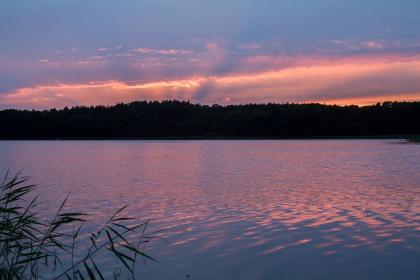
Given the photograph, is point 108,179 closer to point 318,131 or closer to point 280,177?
point 280,177

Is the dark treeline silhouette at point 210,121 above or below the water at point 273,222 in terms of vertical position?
above

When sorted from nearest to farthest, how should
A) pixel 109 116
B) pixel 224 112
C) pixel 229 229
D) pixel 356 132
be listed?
pixel 229 229
pixel 356 132
pixel 109 116
pixel 224 112

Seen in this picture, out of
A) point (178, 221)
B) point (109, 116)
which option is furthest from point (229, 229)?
point (109, 116)

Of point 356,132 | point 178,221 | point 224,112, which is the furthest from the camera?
point 224,112

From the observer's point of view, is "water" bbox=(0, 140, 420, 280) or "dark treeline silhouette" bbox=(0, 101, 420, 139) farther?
"dark treeline silhouette" bbox=(0, 101, 420, 139)

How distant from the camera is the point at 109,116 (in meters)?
148

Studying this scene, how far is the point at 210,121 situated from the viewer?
14625cm

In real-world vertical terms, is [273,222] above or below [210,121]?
below

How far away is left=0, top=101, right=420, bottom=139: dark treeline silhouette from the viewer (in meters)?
119

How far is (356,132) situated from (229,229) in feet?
375

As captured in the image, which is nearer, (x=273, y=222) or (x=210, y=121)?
(x=273, y=222)

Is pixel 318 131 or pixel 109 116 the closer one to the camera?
pixel 318 131

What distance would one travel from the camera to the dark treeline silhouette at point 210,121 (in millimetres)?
118562

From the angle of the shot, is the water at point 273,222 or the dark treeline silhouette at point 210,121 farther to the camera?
the dark treeline silhouette at point 210,121
